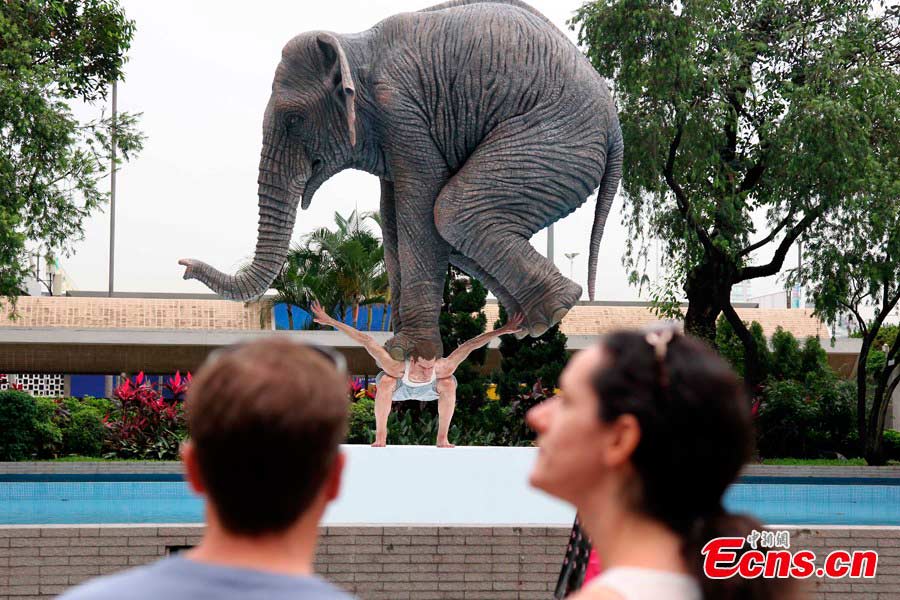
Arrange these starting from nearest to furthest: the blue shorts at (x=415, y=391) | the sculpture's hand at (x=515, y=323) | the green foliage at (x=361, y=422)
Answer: the sculpture's hand at (x=515, y=323) < the blue shorts at (x=415, y=391) < the green foliage at (x=361, y=422)

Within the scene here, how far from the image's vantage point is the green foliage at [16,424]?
14500 millimetres

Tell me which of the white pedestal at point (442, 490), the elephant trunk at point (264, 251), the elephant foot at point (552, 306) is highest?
the elephant trunk at point (264, 251)

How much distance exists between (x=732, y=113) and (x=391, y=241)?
851cm

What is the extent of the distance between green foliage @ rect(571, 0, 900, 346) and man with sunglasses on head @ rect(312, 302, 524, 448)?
7523 millimetres

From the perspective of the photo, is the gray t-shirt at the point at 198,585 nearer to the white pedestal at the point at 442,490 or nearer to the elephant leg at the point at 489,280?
the white pedestal at the point at 442,490

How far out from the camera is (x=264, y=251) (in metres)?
6.65

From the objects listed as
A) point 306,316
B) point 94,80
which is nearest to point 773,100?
point 94,80

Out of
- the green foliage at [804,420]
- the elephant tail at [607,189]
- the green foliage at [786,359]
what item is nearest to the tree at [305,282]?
the green foliage at [786,359]

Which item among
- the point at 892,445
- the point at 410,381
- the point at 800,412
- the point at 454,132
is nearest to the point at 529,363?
the point at 800,412

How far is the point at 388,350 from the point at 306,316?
1960 centimetres

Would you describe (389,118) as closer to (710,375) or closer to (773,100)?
(710,375)

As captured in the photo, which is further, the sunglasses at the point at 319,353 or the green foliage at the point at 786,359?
the green foliage at the point at 786,359

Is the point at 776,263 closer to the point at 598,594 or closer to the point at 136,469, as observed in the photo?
the point at 136,469

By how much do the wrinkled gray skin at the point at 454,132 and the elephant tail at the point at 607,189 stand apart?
0.23 meters
